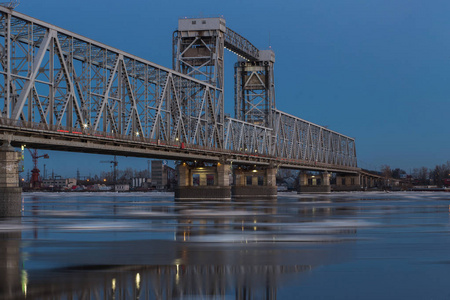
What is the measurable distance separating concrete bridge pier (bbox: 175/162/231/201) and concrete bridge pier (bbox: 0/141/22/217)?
6139 centimetres

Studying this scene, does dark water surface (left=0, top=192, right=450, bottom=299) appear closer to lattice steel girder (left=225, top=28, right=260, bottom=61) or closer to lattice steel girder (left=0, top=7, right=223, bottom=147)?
lattice steel girder (left=0, top=7, right=223, bottom=147)

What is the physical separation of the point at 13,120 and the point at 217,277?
42199mm

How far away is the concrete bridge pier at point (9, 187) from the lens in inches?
1976

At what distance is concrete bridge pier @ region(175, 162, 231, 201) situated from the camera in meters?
113

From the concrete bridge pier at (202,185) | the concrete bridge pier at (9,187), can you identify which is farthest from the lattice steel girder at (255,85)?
the concrete bridge pier at (9,187)

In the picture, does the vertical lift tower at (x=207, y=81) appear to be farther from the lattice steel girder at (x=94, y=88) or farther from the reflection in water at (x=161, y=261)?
the reflection in water at (x=161, y=261)

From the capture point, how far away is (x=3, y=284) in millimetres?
16609

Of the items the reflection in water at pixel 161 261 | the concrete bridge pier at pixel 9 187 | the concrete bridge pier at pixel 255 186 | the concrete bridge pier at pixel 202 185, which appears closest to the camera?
the reflection in water at pixel 161 261

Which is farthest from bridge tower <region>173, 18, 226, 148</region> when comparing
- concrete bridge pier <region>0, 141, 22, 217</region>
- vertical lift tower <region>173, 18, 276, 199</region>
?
concrete bridge pier <region>0, 141, 22, 217</region>

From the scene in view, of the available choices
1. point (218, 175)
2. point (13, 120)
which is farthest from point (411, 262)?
point (218, 175)

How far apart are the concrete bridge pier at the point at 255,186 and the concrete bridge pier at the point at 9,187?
91.6 metres

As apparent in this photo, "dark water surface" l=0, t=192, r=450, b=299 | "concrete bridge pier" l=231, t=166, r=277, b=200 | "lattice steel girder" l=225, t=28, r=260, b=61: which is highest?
"lattice steel girder" l=225, t=28, r=260, b=61

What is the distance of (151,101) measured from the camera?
9725cm

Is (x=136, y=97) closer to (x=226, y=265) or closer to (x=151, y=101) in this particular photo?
(x=151, y=101)
